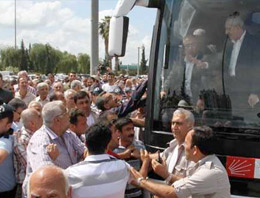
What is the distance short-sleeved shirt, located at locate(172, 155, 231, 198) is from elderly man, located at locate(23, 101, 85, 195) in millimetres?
1191

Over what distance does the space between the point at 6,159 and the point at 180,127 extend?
1845mm

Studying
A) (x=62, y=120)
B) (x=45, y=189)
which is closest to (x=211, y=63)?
(x=62, y=120)

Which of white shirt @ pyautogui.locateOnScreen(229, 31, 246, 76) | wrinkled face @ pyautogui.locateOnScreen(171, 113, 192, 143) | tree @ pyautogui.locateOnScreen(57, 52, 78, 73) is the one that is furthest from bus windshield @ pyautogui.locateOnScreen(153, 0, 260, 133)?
tree @ pyautogui.locateOnScreen(57, 52, 78, 73)

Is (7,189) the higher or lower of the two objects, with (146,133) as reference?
lower

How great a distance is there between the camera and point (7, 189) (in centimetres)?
396

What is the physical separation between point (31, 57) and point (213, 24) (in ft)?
273

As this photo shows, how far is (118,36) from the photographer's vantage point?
4.70 meters

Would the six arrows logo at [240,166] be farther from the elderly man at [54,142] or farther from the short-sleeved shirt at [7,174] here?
the short-sleeved shirt at [7,174]

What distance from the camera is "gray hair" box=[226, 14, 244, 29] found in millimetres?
4305

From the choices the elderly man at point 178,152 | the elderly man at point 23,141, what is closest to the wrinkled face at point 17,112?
the elderly man at point 23,141

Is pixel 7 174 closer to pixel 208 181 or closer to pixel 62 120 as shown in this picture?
pixel 62 120

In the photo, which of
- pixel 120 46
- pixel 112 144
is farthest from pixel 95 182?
pixel 120 46

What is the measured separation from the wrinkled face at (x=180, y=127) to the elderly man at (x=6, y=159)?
170 cm

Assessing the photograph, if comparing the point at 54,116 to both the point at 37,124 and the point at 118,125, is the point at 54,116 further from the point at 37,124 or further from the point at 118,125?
the point at 118,125
